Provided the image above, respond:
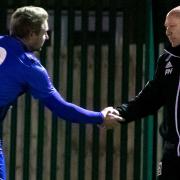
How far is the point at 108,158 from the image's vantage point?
23.4ft

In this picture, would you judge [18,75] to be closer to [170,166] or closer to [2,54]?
[2,54]

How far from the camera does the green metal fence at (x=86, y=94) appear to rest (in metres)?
7.05

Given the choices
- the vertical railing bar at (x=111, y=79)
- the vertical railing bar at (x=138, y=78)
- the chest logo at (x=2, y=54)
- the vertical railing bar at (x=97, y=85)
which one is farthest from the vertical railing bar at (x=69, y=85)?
the chest logo at (x=2, y=54)

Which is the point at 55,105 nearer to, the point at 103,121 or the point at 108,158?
the point at 103,121

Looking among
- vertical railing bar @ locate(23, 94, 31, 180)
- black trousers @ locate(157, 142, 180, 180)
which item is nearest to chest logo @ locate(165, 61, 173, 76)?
black trousers @ locate(157, 142, 180, 180)

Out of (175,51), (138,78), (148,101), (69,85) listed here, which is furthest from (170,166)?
(69,85)

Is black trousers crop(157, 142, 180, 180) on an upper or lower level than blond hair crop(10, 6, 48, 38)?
lower

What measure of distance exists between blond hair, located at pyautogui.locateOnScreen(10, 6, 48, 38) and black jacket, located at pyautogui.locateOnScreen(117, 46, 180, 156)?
0.93 metres

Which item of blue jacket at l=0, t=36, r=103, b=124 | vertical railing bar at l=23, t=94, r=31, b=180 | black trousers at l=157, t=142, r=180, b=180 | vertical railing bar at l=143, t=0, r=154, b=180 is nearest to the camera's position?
black trousers at l=157, t=142, r=180, b=180

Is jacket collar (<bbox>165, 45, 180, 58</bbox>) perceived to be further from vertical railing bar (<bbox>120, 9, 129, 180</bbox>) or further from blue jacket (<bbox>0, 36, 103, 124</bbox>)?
vertical railing bar (<bbox>120, 9, 129, 180</bbox>)

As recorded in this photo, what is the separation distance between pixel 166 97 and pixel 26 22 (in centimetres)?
115

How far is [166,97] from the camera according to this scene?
16.1 ft

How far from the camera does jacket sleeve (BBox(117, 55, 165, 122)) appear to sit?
5.05 metres

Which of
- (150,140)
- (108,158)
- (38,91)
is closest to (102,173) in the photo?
(108,158)
